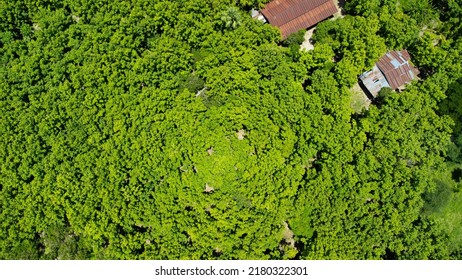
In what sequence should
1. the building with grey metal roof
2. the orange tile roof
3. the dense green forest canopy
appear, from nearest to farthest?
the dense green forest canopy, the building with grey metal roof, the orange tile roof

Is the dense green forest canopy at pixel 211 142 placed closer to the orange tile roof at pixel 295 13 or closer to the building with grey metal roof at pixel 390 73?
the building with grey metal roof at pixel 390 73

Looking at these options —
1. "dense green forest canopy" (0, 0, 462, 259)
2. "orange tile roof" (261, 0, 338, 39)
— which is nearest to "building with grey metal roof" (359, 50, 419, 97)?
"dense green forest canopy" (0, 0, 462, 259)

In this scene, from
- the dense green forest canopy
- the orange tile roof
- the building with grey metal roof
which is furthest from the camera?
the orange tile roof

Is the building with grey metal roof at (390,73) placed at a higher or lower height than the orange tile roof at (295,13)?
lower

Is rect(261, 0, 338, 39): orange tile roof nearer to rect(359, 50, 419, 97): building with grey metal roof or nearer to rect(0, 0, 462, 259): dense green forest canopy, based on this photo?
rect(0, 0, 462, 259): dense green forest canopy

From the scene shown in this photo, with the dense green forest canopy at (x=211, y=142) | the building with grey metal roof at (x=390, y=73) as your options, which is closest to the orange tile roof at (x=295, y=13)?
the dense green forest canopy at (x=211, y=142)

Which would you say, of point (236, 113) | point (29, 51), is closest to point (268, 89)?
point (236, 113)

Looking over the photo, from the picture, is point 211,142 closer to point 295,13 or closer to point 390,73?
point 295,13

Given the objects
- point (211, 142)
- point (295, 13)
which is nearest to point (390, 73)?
point (295, 13)
